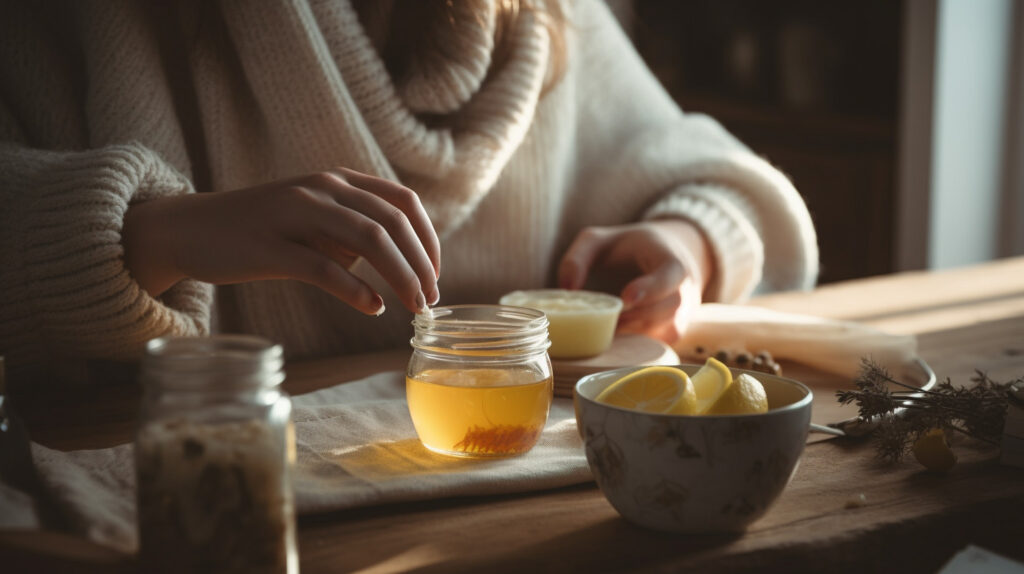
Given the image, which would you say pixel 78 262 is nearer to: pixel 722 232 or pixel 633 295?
pixel 633 295

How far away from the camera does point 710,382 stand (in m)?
0.66

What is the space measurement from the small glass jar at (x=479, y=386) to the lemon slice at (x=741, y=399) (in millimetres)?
177

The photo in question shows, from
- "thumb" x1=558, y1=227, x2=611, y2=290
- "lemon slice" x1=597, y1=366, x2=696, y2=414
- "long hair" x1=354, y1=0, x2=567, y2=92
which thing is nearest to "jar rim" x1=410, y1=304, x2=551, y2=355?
"lemon slice" x1=597, y1=366, x2=696, y2=414

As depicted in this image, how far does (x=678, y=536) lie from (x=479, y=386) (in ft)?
0.69

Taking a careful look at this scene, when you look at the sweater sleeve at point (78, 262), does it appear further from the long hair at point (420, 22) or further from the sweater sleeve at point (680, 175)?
the sweater sleeve at point (680, 175)

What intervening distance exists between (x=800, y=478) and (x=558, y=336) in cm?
33

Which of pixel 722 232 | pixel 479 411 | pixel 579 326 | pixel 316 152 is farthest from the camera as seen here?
pixel 722 232

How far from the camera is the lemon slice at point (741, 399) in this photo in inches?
23.8

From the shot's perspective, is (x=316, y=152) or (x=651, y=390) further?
(x=316, y=152)

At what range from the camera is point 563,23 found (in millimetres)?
1301

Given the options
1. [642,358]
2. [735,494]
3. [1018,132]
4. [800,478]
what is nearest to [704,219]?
[642,358]

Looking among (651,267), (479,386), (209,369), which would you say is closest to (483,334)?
(479,386)

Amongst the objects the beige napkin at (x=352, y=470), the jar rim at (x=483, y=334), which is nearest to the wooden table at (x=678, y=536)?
the beige napkin at (x=352, y=470)

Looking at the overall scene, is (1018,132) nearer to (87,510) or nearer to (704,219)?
(704,219)
